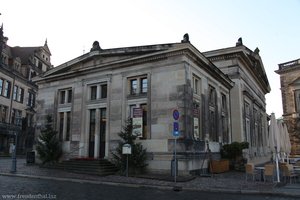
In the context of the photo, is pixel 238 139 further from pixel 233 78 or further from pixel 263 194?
pixel 263 194

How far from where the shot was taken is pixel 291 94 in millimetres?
50344

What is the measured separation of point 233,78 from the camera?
90.2 ft

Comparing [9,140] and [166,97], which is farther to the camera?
[9,140]

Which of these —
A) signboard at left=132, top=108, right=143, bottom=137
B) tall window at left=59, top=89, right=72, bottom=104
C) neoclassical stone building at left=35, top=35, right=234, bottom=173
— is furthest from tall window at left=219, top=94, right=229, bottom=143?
tall window at left=59, top=89, right=72, bottom=104

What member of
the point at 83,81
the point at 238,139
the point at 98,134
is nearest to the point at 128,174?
the point at 98,134

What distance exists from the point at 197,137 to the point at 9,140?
1547 inches

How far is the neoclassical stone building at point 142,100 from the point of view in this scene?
687 inches

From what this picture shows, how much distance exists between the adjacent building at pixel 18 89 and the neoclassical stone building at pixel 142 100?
2229cm

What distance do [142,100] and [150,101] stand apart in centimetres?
72

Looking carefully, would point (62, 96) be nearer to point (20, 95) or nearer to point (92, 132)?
point (92, 132)

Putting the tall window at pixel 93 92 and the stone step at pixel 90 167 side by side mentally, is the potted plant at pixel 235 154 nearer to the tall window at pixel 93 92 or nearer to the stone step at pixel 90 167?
the stone step at pixel 90 167

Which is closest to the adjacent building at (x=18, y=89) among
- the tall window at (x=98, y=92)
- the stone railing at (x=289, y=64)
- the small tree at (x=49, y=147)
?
the small tree at (x=49, y=147)

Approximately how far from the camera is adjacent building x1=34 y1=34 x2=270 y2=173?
1748 centimetres

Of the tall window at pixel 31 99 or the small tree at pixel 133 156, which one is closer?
the small tree at pixel 133 156
